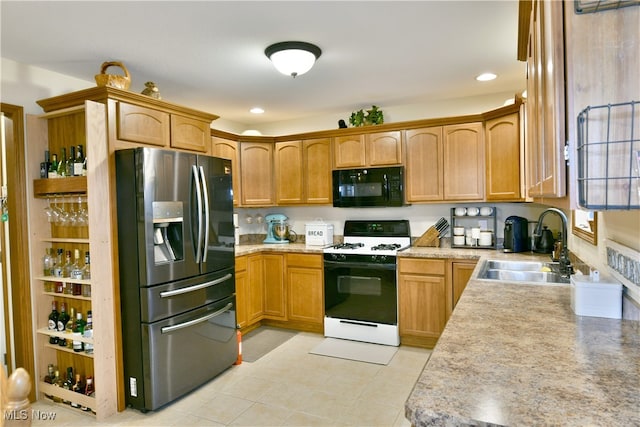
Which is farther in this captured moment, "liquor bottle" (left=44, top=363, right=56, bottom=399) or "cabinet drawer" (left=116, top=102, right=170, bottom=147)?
"liquor bottle" (left=44, top=363, right=56, bottom=399)

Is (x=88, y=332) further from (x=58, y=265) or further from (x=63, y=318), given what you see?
(x=58, y=265)

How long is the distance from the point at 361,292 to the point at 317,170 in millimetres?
1448

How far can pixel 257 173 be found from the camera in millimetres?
4445

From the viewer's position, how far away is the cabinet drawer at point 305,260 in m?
3.93

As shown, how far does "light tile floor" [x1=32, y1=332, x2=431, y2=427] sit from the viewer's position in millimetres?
2404

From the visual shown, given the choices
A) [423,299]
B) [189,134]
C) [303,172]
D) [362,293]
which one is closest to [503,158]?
[423,299]

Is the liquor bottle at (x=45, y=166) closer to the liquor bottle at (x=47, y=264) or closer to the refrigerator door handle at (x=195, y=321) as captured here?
the liquor bottle at (x=47, y=264)

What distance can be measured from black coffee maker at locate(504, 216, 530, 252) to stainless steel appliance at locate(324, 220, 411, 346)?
993 mm

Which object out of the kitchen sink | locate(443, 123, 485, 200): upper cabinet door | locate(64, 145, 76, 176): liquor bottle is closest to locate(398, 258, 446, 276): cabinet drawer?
the kitchen sink

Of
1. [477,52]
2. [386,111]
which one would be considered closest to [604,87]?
[477,52]

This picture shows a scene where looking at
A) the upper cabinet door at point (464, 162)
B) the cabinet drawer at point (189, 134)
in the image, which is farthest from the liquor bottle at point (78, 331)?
the upper cabinet door at point (464, 162)

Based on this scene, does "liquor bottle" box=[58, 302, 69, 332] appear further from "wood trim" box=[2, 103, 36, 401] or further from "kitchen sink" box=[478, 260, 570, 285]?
"kitchen sink" box=[478, 260, 570, 285]

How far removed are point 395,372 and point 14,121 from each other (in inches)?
132

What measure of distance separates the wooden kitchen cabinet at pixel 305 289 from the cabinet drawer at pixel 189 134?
149 centimetres
